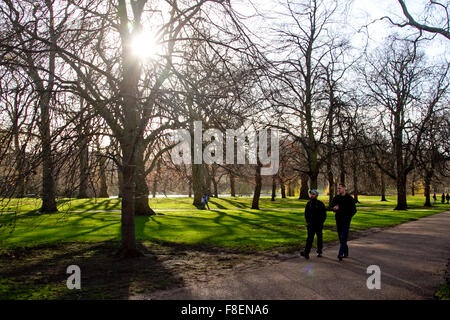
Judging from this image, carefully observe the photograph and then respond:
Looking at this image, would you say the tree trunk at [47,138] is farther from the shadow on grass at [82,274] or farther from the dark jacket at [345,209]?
the dark jacket at [345,209]

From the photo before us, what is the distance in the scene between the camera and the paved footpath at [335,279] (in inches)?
241

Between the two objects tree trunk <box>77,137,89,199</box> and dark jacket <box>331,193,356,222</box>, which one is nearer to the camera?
tree trunk <box>77,137,89,199</box>

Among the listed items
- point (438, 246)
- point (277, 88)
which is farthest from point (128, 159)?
point (438, 246)

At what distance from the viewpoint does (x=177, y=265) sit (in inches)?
360

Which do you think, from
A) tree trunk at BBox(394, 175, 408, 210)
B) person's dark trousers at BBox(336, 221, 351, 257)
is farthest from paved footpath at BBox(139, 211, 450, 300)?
tree trunk at BBox(394, 175, 408, 210)

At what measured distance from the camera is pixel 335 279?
711 cm

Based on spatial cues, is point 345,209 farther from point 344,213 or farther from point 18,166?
point 18,166

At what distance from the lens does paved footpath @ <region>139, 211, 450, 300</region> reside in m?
6.13

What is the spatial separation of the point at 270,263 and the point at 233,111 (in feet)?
12.1

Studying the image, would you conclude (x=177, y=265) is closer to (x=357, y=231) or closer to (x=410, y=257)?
(x=410, y=257)

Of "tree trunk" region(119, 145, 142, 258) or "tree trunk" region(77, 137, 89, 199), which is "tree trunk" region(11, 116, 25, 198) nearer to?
"tree trunk" region(77, 137, 89, 199)

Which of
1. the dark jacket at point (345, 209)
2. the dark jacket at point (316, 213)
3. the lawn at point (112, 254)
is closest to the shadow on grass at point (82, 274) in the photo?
the lawn at point (112, 254)
